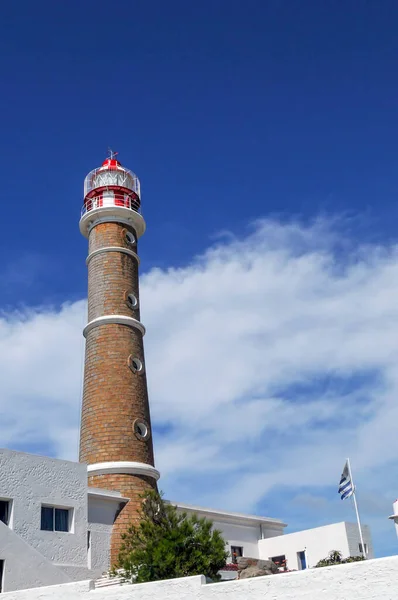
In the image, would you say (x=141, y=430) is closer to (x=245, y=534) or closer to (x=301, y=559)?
(x=245, y=534)

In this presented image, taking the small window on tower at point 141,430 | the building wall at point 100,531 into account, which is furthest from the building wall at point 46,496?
the small window on tower at point 141,430

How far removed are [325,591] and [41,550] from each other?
1363 cm

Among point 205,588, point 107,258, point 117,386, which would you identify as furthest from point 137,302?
point 205,588

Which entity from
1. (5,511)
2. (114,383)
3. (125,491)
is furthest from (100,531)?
(114,383)

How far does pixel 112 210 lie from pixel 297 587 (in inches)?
919

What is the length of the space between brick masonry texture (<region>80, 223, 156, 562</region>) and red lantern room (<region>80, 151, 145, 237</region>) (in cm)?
70

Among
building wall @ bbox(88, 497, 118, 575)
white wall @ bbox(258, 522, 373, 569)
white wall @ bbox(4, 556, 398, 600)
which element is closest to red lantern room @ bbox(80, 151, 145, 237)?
building wall @ bbox(88, 497, 118, 575)

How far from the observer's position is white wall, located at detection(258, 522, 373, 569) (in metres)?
32.9

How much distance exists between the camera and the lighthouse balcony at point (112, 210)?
1309 inches

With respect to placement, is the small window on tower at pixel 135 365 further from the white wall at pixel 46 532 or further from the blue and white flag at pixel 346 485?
the blue and white flag at pixel 346 485

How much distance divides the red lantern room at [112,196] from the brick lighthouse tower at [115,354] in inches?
1.9

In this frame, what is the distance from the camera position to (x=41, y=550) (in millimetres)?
23328

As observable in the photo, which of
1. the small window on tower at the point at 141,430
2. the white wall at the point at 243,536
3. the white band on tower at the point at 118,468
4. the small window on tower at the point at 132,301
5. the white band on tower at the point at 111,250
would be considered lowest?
the white wall at the point at 243,536

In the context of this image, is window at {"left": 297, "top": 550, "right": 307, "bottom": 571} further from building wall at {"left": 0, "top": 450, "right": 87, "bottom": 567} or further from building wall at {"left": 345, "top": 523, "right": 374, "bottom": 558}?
building wall at {"left": 0, "top": 450, "right": 87, "bottom": 567}
